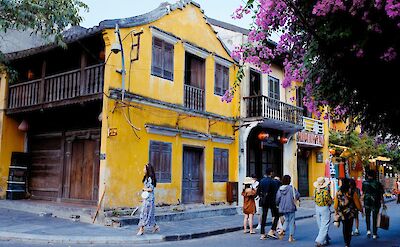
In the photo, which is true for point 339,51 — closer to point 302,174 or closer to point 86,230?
point 86,230

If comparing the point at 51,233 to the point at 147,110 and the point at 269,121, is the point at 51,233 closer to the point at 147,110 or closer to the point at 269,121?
the point at 147,110

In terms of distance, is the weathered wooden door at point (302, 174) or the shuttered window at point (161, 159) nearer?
the shuttered window at point (161, 159)

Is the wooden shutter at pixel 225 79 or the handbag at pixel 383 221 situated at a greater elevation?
the wooden shutter at pixel 225 79

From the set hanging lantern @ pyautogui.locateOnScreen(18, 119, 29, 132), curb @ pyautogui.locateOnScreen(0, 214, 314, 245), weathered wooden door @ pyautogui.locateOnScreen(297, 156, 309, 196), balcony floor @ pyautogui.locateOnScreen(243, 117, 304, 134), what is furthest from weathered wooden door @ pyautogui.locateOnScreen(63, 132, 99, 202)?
weathered wooden door @ pyautogui.locateOnScreen(297, 156, 309, 196)

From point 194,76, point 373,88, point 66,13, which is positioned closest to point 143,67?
Answer: point 194,76

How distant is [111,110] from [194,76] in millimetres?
5248

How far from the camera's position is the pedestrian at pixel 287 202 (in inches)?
417

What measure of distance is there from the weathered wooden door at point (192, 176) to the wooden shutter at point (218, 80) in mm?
2878

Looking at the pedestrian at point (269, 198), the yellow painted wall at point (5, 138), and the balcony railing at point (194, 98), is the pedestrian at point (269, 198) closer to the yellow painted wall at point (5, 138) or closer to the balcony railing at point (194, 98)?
the balcony railing at point (194, 98)

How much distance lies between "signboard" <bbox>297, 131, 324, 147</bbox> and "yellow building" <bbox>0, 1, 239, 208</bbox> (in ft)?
19.0

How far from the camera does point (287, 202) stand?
1066 centimetres

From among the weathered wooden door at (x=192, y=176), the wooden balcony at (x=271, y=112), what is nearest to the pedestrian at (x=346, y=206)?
the weathered wooden door at (x=192, y=176)

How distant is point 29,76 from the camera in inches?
663

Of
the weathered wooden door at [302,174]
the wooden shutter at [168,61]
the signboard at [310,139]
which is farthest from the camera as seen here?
the weathered wooden door at [302,174]
